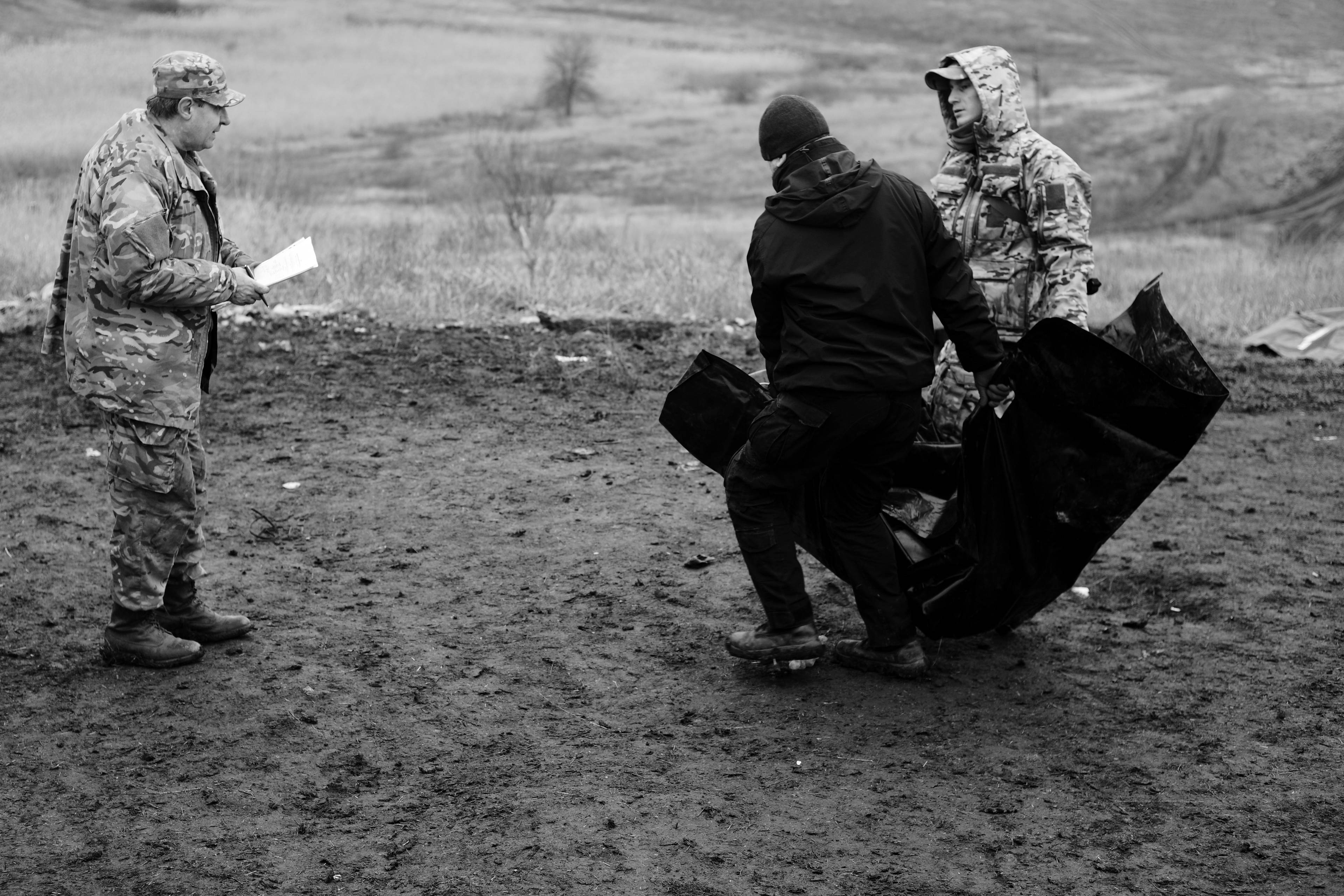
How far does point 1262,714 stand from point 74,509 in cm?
517

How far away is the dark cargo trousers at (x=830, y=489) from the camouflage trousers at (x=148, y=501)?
1.85 meters

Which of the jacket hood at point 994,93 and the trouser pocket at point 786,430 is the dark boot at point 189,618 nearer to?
the trouser pocket at point 786,430

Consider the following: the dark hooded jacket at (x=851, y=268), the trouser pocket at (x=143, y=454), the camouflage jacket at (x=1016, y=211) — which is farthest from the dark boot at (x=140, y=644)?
the camouflage jacket at (x=1016, y=211)

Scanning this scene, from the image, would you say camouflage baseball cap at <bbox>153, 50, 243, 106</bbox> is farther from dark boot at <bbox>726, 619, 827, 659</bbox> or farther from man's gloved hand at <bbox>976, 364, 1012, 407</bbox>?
man's gloved hand at <bbox>976, 364, 1012, 407</bbox>

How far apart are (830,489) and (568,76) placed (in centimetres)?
3576

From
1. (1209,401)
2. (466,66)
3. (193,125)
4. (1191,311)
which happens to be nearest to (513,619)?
(193,125)

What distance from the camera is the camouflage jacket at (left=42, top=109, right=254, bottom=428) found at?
390 cm

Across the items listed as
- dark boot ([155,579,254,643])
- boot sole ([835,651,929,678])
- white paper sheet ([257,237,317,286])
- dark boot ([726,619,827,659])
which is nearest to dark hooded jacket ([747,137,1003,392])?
dark boot ([726,619,827,659])

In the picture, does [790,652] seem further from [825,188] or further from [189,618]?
[189,618]

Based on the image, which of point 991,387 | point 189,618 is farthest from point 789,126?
point 189,618

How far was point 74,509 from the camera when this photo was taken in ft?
19.5

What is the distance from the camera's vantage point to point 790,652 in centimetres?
430

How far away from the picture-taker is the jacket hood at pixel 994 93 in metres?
4.64

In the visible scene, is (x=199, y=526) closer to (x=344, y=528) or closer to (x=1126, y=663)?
(x=344, y=528)
